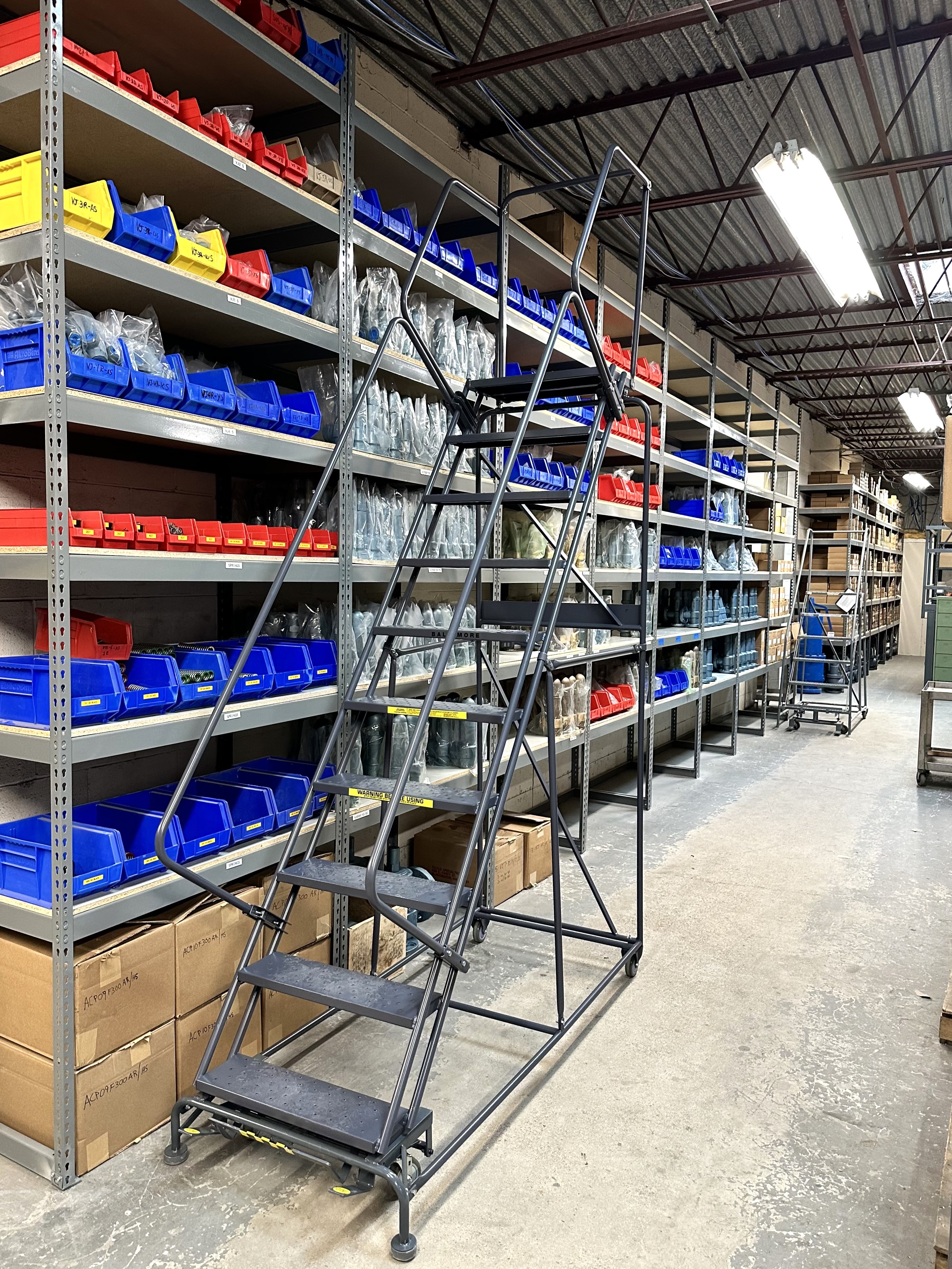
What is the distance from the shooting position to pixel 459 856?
4.45 meters

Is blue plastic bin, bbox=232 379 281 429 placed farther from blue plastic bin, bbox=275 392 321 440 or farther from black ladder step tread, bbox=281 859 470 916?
black ladder step tread, bbox=281 859 470 916

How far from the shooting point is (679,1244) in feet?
7.15

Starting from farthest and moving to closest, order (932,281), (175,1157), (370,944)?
(932,281) < (370,944) < (175,1157)

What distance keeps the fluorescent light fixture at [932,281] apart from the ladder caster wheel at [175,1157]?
779 cm

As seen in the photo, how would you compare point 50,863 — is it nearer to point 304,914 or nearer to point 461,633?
point 304,914

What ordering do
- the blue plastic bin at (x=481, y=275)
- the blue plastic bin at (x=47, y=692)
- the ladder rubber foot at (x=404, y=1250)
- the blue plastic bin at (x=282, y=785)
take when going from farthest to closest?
1. the blue plastic bin at (x=481, y=275)
2. the blue plastic bin at (x=282, y=785)
3. the blue plastic bin at (x=47, y=692)
4. the ladder rubber foot at (x=404, y=1250)

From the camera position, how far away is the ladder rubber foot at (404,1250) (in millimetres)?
2090

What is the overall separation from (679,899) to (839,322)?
7.21 m

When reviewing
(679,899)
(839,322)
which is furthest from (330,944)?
(839,322)

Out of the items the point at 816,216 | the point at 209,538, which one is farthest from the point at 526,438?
the point at 816,216

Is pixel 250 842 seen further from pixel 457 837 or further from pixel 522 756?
pixel 522 756

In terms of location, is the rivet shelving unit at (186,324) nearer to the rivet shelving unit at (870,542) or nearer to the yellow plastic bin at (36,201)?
the yellow plastic bin at (36,201)

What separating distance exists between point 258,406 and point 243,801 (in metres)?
1.35

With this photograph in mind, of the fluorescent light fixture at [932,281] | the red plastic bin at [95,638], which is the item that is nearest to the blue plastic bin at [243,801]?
the red plastic bin at [95,638]
